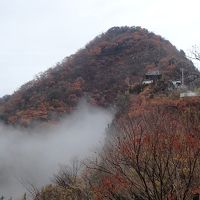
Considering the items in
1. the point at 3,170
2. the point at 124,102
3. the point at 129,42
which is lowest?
the point at 3,170

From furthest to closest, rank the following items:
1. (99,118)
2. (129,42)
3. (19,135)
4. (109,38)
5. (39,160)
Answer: (109,38) < (129,42) < (19,135) < (99,118) < (39,160)

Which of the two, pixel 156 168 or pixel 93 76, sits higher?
pixel 93 76

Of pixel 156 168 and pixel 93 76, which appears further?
pixel 93 76

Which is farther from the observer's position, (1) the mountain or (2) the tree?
(1) the mountain

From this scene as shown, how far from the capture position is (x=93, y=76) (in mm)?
69000

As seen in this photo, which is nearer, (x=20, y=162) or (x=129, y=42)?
(x=20, y=162)

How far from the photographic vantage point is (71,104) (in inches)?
2506

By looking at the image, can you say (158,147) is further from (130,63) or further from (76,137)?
(130,63)

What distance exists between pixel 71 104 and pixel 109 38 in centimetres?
1891

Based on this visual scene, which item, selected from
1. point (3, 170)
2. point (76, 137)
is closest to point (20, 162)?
point (3, 170)

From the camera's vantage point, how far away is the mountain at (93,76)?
201 feet

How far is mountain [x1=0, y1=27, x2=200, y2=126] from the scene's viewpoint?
201 ft

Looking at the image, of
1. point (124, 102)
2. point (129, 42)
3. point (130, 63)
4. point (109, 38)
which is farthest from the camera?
point (109, 38)

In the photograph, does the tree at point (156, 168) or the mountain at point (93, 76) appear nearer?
the tree at point (156, 168)
